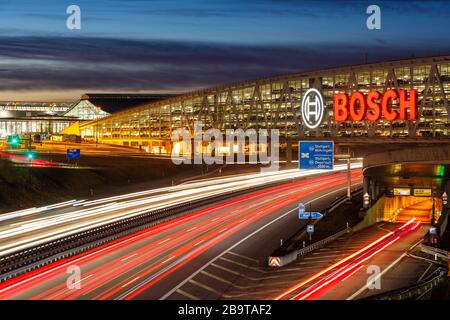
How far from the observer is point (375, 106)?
2569 inches

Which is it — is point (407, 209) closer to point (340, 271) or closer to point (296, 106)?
point (296, 106)

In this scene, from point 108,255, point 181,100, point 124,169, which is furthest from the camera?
point 181,100

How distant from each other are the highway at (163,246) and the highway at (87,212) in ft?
0.65

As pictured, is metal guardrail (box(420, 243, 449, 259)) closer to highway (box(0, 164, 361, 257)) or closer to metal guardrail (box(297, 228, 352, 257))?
metal guardrail (box(297, 228, 352, 257))

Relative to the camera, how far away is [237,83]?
10738cm

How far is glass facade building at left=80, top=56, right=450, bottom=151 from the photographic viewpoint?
81.3 meters

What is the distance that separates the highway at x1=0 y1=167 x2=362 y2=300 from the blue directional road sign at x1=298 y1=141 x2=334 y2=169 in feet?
16.0

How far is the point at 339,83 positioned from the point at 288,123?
1334 cm

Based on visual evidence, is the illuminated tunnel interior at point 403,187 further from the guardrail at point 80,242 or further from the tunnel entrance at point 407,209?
the guardrail at point 80,242

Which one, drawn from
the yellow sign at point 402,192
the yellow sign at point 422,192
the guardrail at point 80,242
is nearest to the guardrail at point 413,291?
the guardrail at point 80,242

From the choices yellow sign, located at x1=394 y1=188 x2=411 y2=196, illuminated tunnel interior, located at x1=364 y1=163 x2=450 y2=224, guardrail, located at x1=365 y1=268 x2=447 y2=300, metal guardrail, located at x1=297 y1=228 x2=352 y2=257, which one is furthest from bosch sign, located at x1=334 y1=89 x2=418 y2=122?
guardrail, located at x1=365 y1=268 x2=447 y2=300
